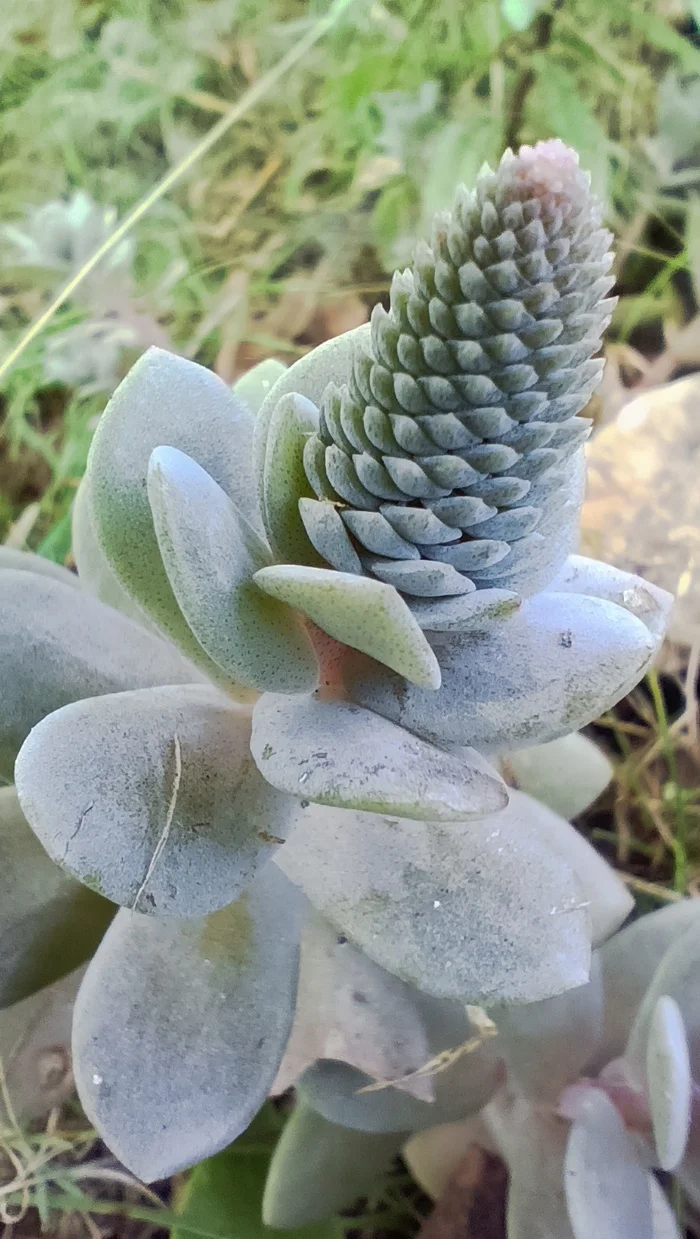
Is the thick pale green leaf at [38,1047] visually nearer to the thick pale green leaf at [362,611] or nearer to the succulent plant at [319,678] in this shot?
the succulent plant at [319,678]

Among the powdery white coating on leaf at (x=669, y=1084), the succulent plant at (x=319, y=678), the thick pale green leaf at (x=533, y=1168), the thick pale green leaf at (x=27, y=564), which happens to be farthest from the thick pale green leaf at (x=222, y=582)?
the thick pale green leaf at (x=533, y=1168)

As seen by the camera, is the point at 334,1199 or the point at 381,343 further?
the point at 334,1199

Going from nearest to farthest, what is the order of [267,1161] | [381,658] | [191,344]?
[381,658] < [267,1161] < [191,344]

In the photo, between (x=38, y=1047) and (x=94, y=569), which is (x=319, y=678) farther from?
(x=38, y=1047)

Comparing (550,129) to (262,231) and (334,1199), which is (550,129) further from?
(334,1199)

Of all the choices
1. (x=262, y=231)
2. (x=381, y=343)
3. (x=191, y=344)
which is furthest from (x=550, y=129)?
(x=381, y=343)

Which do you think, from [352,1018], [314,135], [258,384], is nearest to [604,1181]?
[352,1018]

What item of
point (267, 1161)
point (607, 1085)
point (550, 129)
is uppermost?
point (550, 129)
